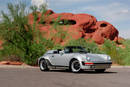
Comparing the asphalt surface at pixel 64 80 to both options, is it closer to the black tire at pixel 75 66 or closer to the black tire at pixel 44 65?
the black tire at pixel 75 66

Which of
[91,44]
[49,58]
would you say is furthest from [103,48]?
[49,58]

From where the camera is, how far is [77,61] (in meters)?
14.6

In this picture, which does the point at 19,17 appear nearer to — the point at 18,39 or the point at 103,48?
the point at 18,39

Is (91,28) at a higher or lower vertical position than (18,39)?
higher

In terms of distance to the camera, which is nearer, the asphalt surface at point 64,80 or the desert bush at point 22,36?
the asphalt surface at point 64,80

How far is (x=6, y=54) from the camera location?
25156 mm

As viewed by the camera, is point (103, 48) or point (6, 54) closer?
point (6, 54)

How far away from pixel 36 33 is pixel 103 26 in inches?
2195

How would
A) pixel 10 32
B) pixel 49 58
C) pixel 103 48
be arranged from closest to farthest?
pixel 49 58
pixel 10 32
pixel 103 48

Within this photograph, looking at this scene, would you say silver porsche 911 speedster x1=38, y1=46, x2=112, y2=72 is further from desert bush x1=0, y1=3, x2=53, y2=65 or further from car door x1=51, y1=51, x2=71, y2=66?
desert bush x1=0, y1=3, x2=53, y2=65

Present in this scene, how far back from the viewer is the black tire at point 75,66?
14.6 metres

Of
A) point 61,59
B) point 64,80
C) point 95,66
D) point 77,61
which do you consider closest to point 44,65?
point 61,59

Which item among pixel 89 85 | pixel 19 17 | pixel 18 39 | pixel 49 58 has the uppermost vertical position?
pixel 19 17

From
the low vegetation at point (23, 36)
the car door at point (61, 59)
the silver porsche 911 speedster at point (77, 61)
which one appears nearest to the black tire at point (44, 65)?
the silver porsche 911 speedster at point (77, 61)
